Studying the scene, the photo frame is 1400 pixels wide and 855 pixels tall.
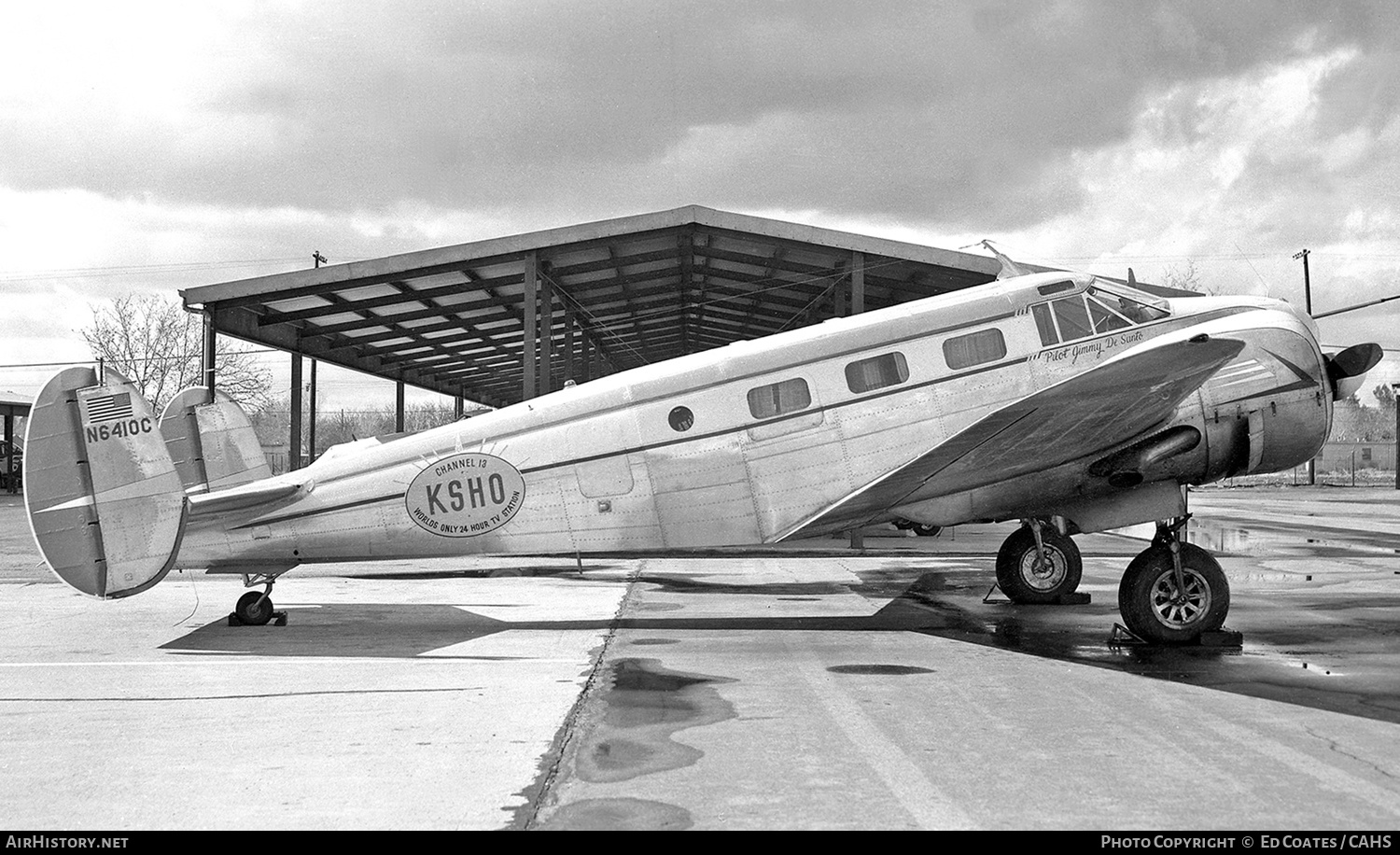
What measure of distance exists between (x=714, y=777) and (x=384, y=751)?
217 centimetres

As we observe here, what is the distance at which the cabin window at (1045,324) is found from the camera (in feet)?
38.5

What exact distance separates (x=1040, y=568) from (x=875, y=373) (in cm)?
425

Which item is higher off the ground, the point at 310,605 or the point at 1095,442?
the point at 1095,442

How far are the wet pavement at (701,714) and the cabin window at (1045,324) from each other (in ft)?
10.5

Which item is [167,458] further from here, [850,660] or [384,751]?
[850,660]

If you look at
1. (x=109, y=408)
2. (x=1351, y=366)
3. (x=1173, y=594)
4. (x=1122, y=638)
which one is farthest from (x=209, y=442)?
(x=1351, y=366)

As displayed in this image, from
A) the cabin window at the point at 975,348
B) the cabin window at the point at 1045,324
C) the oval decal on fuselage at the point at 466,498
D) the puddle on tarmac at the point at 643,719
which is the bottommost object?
the puddle on tarmac at the point at 643,719

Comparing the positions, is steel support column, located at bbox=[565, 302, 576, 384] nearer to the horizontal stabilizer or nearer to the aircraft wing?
the horizontal stabilizer

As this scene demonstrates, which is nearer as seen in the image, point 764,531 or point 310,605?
point 764,531

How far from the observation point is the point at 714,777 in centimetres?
605

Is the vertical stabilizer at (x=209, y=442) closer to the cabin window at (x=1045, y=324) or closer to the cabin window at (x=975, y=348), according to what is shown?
the cabin window at (x=975, y=348)

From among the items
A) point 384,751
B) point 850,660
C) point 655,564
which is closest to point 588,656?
point 850,660

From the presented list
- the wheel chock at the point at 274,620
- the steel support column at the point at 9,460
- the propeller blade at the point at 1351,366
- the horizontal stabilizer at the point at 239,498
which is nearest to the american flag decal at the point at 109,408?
the horizontal stabilizer at the point at 239,498
